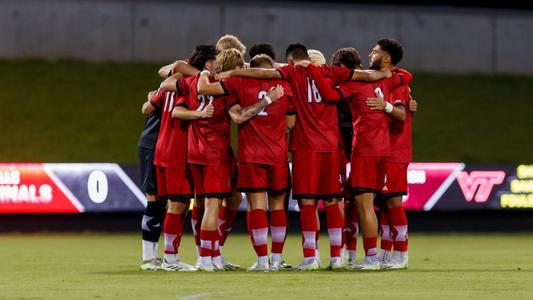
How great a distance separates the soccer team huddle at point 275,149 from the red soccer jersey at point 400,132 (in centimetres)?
2

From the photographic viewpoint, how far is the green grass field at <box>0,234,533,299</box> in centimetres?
829

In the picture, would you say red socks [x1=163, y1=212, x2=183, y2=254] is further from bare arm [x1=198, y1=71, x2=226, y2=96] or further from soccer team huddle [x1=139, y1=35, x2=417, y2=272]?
bare arm [x1=198, y1=71, x2=226, y2=96]

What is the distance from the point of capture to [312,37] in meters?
26.2

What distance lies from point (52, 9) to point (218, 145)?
15.6 m

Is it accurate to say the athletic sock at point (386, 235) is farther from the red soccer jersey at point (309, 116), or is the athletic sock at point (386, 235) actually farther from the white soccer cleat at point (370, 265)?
the red soccer jersey at point (309, 116)

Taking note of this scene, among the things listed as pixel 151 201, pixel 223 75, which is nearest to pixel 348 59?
pixel 223 75

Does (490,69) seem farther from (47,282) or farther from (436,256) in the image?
(47,282)

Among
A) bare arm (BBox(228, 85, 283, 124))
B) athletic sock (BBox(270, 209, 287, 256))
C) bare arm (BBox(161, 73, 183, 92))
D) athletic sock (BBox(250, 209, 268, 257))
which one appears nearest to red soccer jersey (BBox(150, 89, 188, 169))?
bare arm (BBox(161, 73, 183, 92))

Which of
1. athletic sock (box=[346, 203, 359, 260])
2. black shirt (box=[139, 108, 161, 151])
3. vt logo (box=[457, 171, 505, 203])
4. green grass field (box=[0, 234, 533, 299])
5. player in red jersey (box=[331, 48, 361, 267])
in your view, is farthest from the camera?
vt logo (box=[457, 171, 505, 203])

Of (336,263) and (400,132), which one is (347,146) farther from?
(336,263)

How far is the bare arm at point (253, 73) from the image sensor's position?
10328 millimetres

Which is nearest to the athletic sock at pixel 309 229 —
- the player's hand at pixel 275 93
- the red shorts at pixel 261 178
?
the red shorts at pixel 261 178

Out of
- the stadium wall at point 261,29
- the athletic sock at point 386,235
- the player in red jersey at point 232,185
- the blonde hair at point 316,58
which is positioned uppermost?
the stadium wall at point 261,29

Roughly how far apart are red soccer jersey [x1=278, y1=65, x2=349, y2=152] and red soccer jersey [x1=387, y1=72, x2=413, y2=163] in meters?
0.71
